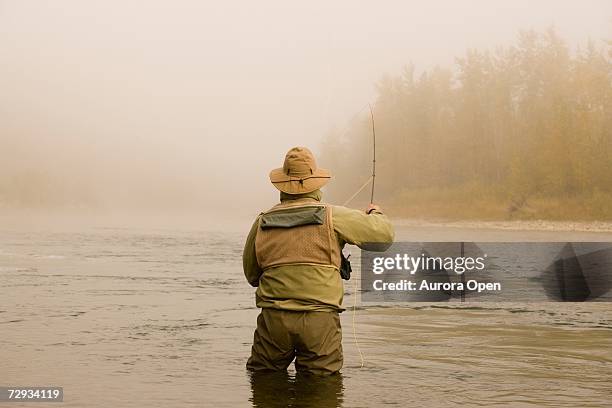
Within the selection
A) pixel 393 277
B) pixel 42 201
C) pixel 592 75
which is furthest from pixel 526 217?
pixel 42 201

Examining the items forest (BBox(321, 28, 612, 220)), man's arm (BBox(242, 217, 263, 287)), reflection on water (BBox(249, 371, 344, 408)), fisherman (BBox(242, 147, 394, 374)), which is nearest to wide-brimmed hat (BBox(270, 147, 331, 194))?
fisherman (BBox(242, 147, 394, 374))

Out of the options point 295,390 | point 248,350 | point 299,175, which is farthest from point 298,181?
point 248,350

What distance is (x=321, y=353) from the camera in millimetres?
5082

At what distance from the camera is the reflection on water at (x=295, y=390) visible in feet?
15.3

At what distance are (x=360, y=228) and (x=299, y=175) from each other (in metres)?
0.47

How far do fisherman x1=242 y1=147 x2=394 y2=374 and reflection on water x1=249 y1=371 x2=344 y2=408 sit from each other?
0.26ft

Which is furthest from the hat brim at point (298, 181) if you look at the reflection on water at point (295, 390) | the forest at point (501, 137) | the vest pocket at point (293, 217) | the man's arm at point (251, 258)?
the forest at point (501, 137)

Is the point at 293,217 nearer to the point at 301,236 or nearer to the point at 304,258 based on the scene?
the point at 301,236

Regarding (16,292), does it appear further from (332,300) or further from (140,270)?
(332,300)

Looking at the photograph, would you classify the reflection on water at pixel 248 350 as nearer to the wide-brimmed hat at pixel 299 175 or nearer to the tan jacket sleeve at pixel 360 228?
the tan jacket sleeve at pixel 360 228

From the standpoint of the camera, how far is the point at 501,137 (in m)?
57.0

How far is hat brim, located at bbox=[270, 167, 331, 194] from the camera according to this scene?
5.09 m

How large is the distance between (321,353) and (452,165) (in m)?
54.9

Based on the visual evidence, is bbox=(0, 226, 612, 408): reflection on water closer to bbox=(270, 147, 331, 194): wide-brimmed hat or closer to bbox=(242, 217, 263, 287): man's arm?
bbox=(242, 217, 263, 287): man's arm
